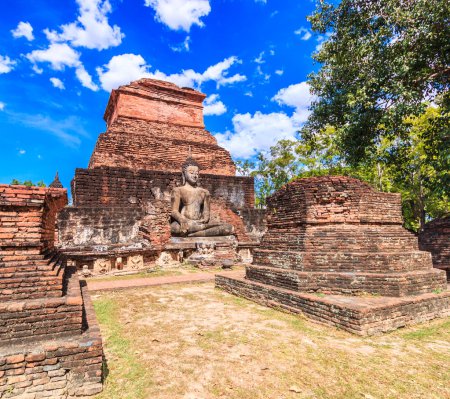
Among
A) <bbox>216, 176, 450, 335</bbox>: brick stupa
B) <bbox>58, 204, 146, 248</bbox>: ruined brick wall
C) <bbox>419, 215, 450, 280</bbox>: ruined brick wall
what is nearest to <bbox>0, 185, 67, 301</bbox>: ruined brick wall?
<bbox>216, 176, 450, 335</bbox>: brick stupa

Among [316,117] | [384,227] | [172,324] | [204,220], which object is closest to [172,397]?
[172,324]

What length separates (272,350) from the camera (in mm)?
3730

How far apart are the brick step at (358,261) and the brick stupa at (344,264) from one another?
2 cm

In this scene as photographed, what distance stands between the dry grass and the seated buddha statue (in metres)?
6.05

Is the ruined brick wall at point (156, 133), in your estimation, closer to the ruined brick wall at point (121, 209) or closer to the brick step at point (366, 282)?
the ruined brick wall at point (121, 209)

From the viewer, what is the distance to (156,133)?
642 inches

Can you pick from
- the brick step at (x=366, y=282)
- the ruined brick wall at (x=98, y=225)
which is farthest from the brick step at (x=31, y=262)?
the ruined brick wall at (x=98, y=225)

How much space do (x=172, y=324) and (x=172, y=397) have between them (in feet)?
6.64

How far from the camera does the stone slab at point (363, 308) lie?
4.28 metres

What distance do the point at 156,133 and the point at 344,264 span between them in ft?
42.6

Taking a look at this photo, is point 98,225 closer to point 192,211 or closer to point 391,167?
point 192,211

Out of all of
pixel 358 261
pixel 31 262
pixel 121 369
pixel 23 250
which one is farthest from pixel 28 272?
pixel 358 261

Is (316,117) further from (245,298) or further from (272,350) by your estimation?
(272,350)

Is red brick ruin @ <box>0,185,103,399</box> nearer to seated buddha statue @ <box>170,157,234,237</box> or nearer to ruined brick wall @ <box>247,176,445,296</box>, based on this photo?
ruined brick wall @ <box>247,176,445,296</box>
